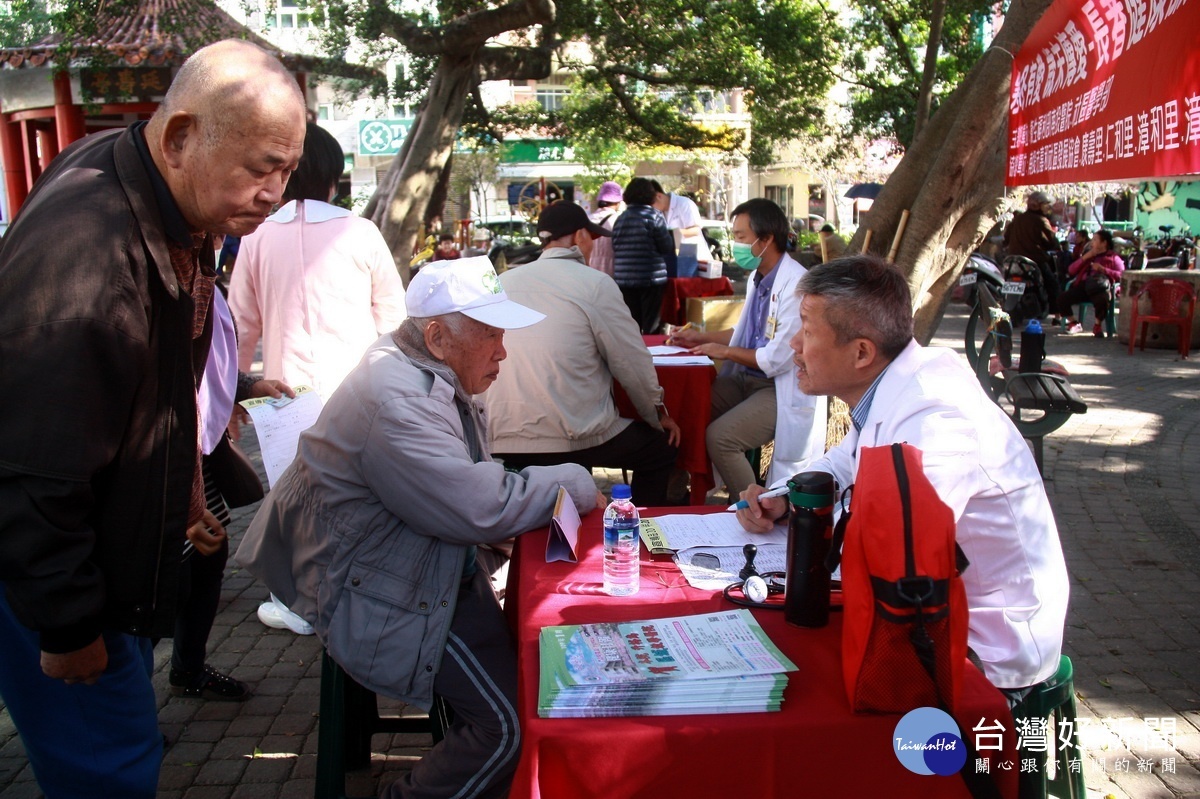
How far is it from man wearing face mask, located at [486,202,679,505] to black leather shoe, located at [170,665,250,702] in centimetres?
142

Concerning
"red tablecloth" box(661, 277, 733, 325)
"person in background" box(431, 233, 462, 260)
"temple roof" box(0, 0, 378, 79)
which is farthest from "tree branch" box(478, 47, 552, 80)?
"red tablecloth" box(661, 277, 733, 325)

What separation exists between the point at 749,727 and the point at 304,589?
3.95ft

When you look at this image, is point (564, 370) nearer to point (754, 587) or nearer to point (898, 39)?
point (754, 587)

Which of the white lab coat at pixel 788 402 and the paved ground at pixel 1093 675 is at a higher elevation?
the white lab coat at pixel 788 402

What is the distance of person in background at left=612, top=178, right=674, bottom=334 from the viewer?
26.4 feet

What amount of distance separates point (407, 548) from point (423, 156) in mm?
9925

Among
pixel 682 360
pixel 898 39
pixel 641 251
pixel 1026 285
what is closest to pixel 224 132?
pixel 682 360

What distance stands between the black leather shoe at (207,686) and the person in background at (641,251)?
17.1 feet

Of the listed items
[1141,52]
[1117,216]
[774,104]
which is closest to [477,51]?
[774,104]

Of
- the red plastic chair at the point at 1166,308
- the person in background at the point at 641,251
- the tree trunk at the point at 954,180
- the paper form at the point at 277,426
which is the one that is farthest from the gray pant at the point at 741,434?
the red plastic chair at the point at 1166,308

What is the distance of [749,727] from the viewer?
154cm

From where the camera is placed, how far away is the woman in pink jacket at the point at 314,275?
11.7ft

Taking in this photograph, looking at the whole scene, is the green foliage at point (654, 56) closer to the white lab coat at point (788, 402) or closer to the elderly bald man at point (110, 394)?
the white lab coat at point (788, 402)

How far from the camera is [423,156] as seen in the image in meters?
11.4
